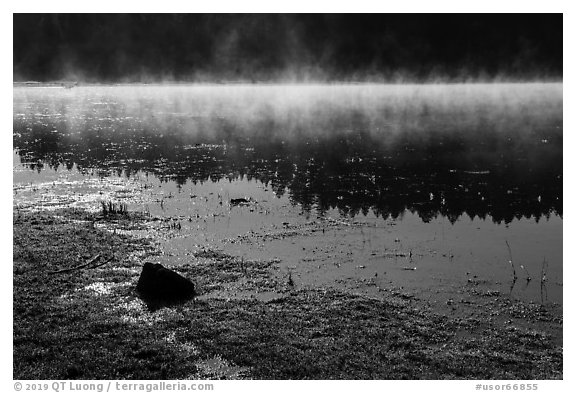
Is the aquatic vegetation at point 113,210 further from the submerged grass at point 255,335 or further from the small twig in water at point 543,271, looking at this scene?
the small twig in water at point 543,271

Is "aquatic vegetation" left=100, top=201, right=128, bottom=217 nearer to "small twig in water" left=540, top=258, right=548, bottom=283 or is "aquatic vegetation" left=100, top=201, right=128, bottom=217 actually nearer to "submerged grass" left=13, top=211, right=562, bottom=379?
"submerged grass" left=13, top=211, right=562, bottom=379

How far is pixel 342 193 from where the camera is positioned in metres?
39.7

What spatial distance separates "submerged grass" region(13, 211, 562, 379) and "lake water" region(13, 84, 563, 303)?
2.34 meters

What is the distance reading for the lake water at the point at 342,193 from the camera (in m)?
24.8

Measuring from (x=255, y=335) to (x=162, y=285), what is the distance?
482 cm

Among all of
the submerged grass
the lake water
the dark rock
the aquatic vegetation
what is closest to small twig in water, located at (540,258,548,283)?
the lake water

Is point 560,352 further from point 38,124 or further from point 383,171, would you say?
point 38,124

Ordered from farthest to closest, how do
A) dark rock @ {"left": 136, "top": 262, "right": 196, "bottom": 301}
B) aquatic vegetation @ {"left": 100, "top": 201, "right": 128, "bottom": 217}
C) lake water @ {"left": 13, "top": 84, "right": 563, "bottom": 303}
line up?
1. aquatic vegetation @ {"left": 100, "top": 201, "right": 128, "bottom": 217}
2. lake water @ {"left": 13, "top": 84, "right": 563, "bottom": 303}
3. dark rock @ {"left": 136, "top": 262, "right": 196, "bottom": 301}

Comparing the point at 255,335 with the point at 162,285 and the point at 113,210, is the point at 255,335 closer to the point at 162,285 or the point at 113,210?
the point at 162,285

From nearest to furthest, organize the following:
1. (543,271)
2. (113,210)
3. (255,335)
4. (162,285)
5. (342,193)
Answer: (255,335) < (162,285) < (543,271) < (113,210) < (342,193)

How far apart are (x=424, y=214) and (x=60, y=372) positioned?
2423cm

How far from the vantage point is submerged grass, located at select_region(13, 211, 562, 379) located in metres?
16.0

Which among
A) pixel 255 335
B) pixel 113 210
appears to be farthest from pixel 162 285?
pixel 113 210

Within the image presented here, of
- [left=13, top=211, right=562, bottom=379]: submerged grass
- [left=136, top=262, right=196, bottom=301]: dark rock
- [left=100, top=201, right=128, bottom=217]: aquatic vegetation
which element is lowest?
[left=13, top=211, right=562, bottom=379]: submerged grass
